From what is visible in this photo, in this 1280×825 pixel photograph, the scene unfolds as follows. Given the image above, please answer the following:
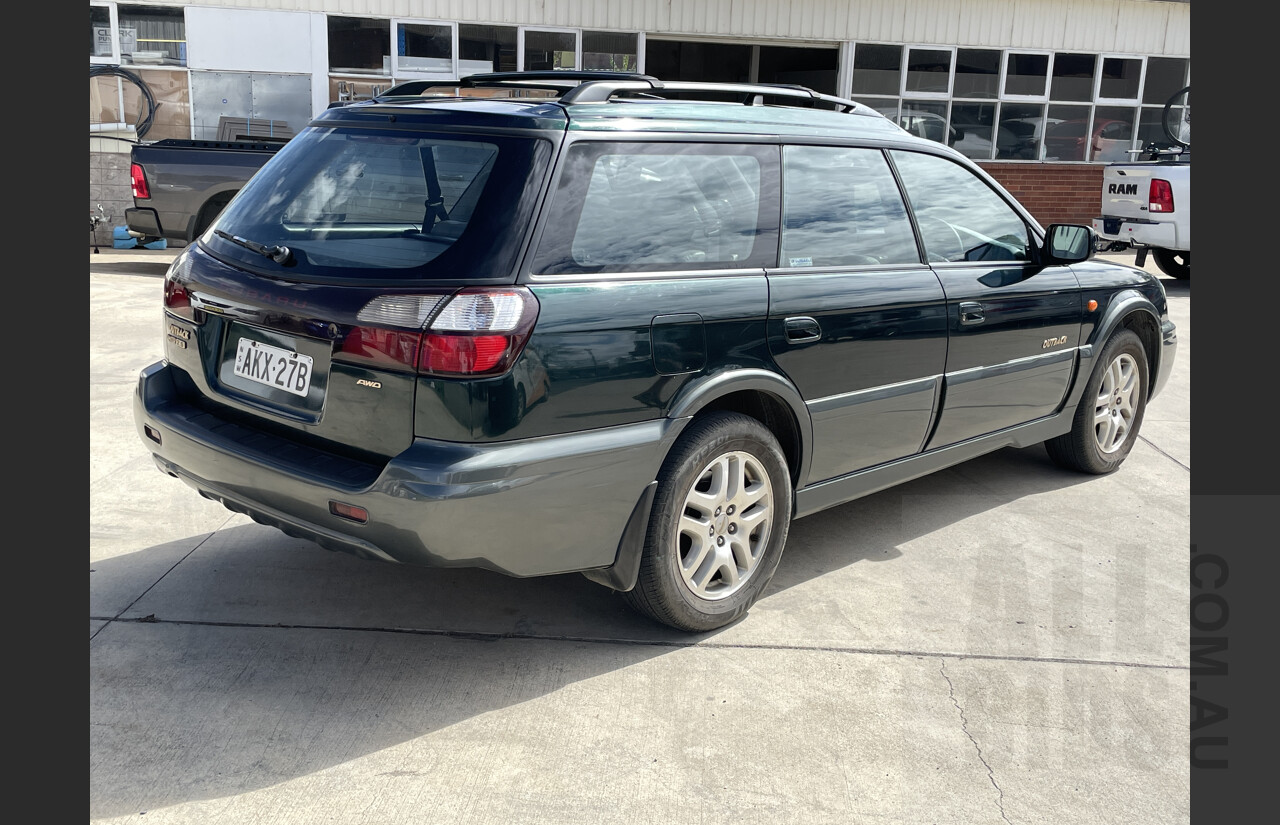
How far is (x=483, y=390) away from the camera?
2.99 metres

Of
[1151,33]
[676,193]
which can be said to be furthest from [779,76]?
[676,193]

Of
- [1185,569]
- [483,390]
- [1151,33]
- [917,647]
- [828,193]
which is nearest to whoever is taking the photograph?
[483,390]

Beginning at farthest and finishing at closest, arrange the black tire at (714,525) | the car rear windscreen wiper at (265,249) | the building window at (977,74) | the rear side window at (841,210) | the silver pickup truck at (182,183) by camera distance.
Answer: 1. the building window at (977,74)
2. the silver pickup truck at (182,183)
3. the rear side window at (841,210)
4. the black tire at (714,525)
5. the car rear windscreen wiper at (265,249)

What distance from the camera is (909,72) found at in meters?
16.2

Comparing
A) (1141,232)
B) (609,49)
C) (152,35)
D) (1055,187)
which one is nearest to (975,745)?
(1141,232)

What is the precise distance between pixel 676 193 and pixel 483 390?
102 cm

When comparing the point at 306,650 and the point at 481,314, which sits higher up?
the point at 481,314

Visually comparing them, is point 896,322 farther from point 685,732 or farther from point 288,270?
point 288,270

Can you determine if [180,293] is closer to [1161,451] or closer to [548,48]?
[1161,451]

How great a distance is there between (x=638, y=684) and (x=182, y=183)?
9588 millimetres

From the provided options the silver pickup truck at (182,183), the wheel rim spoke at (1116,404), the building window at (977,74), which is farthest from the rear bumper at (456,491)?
the building window at (977,74)

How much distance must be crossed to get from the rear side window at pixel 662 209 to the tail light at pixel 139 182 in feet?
30.6

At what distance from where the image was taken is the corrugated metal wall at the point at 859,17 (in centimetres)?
1455

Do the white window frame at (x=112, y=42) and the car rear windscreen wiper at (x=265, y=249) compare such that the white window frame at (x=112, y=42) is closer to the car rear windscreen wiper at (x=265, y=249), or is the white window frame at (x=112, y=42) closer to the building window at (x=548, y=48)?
the building window at (x=548, y=48)
